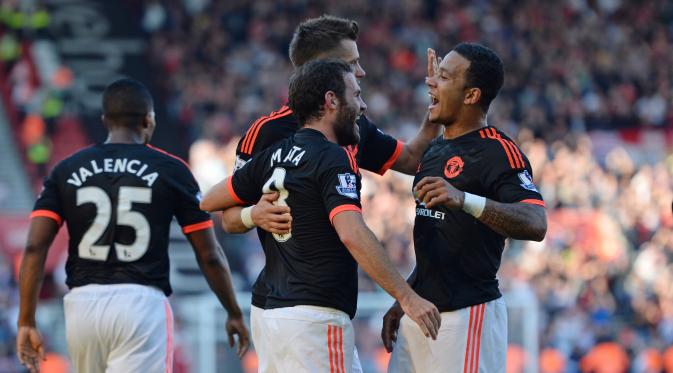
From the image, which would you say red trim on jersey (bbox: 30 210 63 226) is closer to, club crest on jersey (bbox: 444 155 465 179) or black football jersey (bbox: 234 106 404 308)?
black football jersey (bbox: 234 106 404 308)

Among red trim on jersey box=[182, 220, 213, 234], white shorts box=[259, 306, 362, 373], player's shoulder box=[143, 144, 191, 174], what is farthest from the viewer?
red trim on jersey box=[182, 220, 213, 234]

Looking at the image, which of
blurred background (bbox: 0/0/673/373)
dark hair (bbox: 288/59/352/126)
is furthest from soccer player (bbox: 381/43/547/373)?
blurred background (bbox: 0/0/673/373)

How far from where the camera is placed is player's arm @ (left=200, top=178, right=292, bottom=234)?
16.6 ft

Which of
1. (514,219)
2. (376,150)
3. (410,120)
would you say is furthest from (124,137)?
(410,120)

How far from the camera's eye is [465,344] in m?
5.17

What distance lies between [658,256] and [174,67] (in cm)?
967

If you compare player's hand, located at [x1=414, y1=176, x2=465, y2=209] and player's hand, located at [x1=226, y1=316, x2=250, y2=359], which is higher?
player's hand, located at [x1=414, y1=176, x2=465, y2=209]

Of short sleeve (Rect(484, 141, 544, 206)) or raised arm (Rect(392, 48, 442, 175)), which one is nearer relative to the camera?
short sleeve (Rect(484, 141, 544, 206))

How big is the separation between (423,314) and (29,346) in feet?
8.24

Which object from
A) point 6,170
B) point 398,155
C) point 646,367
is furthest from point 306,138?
point 6,170

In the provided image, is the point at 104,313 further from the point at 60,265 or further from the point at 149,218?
the point at 60,265

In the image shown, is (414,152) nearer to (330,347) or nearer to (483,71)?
(483,71)

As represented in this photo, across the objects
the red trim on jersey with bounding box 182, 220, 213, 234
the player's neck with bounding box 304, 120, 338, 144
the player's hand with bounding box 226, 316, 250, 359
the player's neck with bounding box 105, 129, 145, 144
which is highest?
the player's neck with bounding box 105, 129, 145, 144

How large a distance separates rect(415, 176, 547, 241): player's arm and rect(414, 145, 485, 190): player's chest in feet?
0.94
